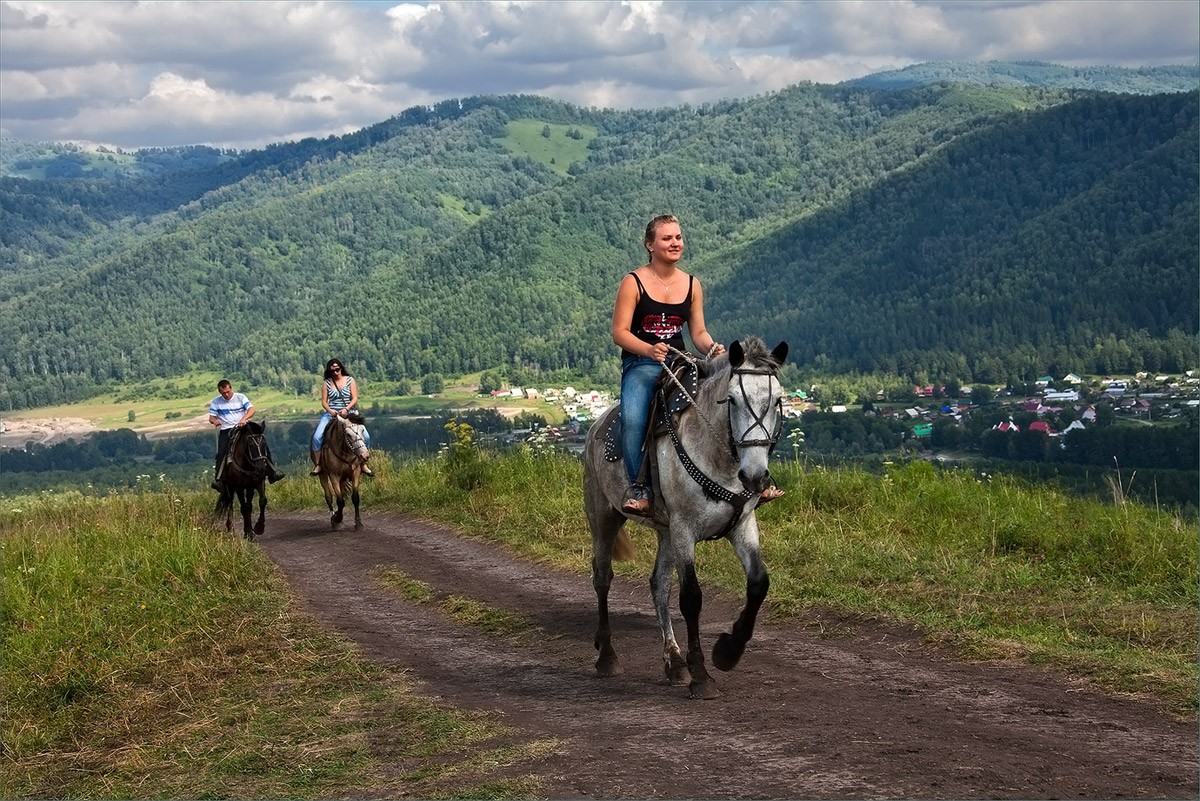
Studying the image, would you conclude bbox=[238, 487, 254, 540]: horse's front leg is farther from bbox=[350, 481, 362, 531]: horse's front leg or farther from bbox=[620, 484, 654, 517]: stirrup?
bbox=[620, 484, 654, 517]: stirrup

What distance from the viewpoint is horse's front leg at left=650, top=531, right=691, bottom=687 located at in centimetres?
822

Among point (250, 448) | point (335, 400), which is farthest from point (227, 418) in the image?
point (335, 400)

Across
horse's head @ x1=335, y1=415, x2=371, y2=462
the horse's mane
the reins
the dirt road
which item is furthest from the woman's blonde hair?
horse's head @ x1=335, y1=415, x2=371, y2=462

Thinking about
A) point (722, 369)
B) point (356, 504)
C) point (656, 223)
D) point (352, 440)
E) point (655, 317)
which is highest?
point (656, 223)

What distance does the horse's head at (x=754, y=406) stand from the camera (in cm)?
729

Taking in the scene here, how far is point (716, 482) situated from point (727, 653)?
109 centimetres

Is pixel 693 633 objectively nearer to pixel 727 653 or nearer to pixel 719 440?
pixel 727 653

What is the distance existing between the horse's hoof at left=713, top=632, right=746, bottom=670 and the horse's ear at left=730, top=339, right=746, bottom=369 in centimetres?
174

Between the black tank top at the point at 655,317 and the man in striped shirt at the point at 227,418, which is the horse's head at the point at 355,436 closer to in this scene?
the man in striped shirt at the point at 227,418

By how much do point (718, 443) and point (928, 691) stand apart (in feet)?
6.46

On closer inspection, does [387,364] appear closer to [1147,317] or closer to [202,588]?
[1147,317]

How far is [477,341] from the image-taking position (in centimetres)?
19075

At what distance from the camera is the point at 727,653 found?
7.95 m

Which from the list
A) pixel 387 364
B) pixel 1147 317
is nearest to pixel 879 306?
pixel 1147 317
